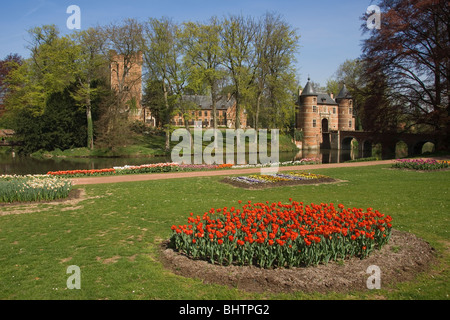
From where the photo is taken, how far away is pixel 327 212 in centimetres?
751

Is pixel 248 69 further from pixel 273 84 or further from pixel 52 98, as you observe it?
pixel 52 98

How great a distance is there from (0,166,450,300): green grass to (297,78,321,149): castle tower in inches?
1709

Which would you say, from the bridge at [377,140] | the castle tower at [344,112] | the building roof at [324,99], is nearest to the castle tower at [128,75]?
the bridge at [377,140]

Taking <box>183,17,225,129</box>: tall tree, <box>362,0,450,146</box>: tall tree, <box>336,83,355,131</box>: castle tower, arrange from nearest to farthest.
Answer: <box>362,0,450,146</box>: tall tree < <box>183,17,225,129</box>: tall tree < <box>336,83,355,131</box>: castle tower

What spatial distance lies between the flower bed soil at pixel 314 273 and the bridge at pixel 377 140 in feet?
89.2

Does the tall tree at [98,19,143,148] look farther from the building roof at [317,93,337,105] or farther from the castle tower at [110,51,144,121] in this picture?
the building roof at [317,93,337,105]

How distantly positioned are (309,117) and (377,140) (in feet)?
89.7

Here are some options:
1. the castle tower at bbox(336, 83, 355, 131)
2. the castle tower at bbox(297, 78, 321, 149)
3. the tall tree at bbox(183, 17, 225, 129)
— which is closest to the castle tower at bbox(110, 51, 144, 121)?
the tall tree at bbox(183, 17, 225, 129)

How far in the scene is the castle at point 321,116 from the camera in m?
58.8

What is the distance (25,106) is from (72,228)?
43204 mm

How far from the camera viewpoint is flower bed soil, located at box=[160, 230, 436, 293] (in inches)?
208

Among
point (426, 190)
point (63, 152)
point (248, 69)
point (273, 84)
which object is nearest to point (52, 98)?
point (63, 152)

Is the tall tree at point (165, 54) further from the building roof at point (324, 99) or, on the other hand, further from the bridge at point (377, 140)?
the building roof at point (324, 99)

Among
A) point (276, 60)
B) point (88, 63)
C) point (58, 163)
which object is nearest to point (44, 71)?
point (88, 63)
